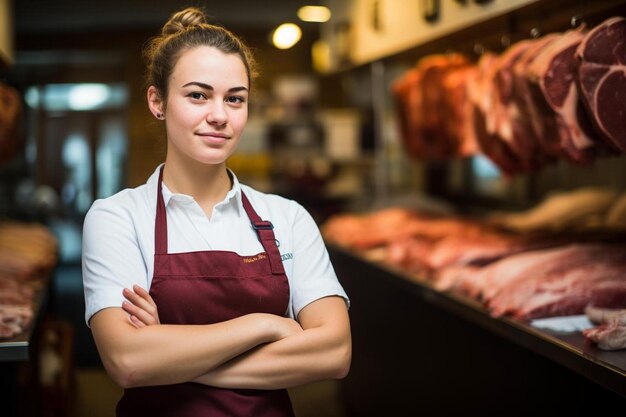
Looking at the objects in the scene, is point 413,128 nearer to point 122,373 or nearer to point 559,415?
point 559,415

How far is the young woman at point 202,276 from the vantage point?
1.74 metres

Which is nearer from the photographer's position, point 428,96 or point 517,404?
point 517,404

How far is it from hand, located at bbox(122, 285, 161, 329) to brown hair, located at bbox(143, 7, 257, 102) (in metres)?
0.41

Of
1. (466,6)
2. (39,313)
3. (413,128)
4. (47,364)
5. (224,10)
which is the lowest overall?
(47,364)

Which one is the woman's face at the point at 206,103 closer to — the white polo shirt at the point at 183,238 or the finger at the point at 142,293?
the white polo shirt at the point at 183,238

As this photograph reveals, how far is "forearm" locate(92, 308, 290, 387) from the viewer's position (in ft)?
5.60

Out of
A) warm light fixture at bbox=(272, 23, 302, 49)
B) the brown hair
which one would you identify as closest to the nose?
the brown hair

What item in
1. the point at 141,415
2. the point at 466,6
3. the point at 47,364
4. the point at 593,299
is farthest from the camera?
the point at 47,364

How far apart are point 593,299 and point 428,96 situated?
205 cm

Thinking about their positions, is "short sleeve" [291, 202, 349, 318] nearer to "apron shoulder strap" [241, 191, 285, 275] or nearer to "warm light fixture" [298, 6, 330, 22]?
"apron shoulder strap" [241, 191, 285, 275]

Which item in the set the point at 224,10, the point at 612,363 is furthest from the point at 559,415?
the point at 224,10

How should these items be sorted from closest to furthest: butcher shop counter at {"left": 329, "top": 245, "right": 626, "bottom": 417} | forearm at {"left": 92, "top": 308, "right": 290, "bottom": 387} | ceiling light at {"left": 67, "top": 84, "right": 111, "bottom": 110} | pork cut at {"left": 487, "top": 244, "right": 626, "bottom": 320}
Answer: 1. forearm at {"left": 92, "top": 308, "right": 290, "bottom": 387}
2. butcher shop counter at {"left": 329, "top": 245, "right": 626, "bottom": 417}
3. pork cut at {"left": 487, "top": 244, "right": 626, "bottom": 320}
4. ceiling light at {"left": 67, "top": 84, "right": 111, "bottom": 110}

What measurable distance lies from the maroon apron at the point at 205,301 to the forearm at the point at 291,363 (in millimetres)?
71

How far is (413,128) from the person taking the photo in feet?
16.0
